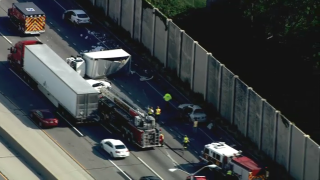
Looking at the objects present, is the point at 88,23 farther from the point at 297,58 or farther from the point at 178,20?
the point at 297,58

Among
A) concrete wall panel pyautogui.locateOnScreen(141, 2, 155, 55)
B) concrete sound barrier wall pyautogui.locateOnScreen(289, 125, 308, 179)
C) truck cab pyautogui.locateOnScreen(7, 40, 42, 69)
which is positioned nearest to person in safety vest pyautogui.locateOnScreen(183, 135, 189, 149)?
concrete sound barrier wall pyautogui.locateOnScreen(289, 125, 308, 179)

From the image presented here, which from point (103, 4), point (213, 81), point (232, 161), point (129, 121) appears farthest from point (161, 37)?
point (232, 161)

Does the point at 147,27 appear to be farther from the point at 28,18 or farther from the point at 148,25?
the point at 28,18

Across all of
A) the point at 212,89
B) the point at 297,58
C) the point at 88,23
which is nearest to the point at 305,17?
the point at 297,58

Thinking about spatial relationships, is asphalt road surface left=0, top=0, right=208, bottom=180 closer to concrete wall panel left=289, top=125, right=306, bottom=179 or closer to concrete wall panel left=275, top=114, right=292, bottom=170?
concrete wall panel left=275, top=114, right=292, bottom=170

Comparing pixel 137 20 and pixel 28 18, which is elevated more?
pixel 137 20

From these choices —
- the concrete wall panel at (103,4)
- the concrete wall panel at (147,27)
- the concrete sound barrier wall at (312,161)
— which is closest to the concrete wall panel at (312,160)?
the concrete sound barrier wall at (312,161)
